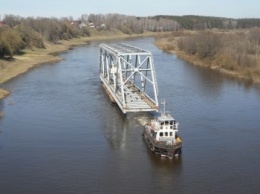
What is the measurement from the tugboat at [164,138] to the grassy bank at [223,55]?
3571 cm

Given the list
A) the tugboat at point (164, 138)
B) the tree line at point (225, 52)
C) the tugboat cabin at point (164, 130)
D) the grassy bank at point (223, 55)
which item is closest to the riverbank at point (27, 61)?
the tugboat at point (164, 138)

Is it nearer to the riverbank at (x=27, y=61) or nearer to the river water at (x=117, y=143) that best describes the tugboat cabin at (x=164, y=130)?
the river water at (x=117, y=143)

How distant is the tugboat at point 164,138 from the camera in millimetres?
32094

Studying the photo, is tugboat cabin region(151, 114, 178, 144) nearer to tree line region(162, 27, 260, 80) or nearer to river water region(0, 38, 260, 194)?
river water region(0, 38, 260, 194)

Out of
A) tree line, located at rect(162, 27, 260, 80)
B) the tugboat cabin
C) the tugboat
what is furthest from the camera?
tree line, located at rect(162, 27, 260, 80)

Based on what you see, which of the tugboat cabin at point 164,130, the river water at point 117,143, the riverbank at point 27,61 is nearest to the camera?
the river water at point 117,143

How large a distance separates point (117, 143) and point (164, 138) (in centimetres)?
426

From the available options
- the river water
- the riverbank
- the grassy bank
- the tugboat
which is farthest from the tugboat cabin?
the grassy bank

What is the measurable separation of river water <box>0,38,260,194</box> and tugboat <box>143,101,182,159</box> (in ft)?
2.25

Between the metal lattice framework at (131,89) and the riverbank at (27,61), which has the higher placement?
the metal lattice framework at (131,89)

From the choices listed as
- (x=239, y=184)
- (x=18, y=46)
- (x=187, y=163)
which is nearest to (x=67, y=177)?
(x=187, y=163)

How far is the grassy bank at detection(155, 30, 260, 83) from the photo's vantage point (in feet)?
237

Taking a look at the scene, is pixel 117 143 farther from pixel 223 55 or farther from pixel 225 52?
pixel 225 52

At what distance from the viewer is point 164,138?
33.9 m
